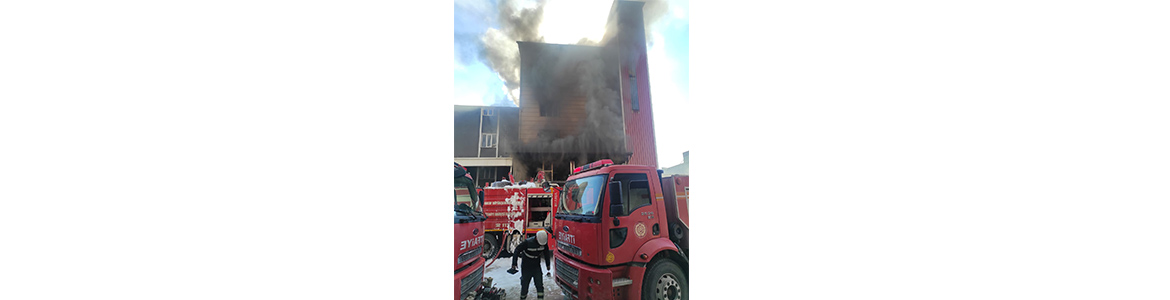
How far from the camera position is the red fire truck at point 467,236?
1693 millimetres

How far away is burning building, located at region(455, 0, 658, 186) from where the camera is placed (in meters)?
1.81

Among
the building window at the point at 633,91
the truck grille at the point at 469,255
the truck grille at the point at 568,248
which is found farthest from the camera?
the building window at the point at 633,91

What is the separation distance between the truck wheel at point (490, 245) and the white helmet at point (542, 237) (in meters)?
0.18

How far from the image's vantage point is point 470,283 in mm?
1705

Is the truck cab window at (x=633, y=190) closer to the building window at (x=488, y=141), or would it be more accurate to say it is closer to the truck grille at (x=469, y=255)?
the building window at (x=488, y=141)

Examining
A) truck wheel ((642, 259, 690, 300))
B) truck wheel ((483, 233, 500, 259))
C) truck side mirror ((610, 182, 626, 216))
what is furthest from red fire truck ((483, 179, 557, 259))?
truck wheel ((642, 259, 690, 300))

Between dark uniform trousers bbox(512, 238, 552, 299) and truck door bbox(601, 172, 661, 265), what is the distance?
296mm

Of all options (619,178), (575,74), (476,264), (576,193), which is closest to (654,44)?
(575,74)

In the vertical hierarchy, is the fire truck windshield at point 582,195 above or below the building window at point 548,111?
below

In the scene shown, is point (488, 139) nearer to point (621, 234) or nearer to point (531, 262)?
point (531, 262)

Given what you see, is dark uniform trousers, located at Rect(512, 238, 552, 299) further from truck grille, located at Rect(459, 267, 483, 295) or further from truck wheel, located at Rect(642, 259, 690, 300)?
truck wheel, located at Rect(642, 259, 690, 300)

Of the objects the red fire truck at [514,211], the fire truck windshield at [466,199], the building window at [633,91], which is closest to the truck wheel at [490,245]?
the red fire truck at [514,211]

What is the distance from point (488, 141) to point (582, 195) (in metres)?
0.49

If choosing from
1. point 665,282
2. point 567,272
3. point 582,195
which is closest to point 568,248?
point 567,272
